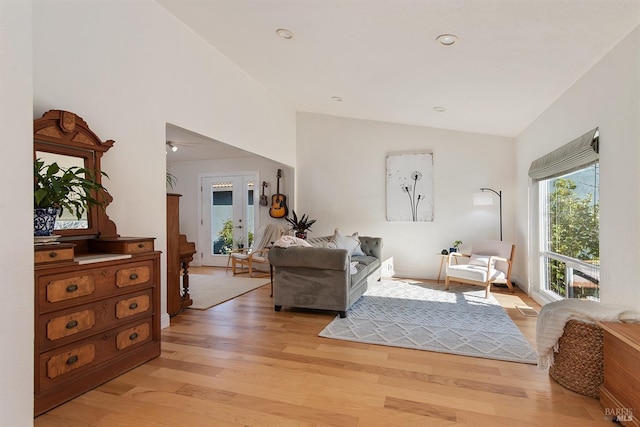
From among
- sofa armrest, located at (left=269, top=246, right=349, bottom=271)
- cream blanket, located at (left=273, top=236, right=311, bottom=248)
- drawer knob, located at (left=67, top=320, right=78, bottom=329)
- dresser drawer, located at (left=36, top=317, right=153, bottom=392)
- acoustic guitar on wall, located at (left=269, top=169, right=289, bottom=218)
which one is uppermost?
acoustic guitar on wall, located at (left=269, top=169, right=289, bottom=218)

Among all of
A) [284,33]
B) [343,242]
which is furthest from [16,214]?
[343,242]

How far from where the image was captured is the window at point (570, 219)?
2.88 metres

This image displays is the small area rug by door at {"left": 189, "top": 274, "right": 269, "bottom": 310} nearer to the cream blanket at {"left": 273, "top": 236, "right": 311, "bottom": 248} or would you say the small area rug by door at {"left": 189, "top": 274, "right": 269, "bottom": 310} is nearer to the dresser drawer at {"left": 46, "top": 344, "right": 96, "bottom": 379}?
the cream blanket at {"left": 273, "top": 236, "right": 311, "bottom": 248}

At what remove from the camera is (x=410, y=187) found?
575cm

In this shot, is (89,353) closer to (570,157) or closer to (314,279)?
(314,279)

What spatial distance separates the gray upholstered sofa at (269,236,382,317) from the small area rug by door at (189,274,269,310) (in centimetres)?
101

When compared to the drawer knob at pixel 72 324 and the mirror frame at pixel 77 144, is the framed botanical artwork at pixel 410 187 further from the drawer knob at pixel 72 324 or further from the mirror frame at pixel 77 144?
the drawer knob at pixel 72 324

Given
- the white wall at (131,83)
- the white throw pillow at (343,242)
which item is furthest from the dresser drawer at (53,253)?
the white throw pillow at (343,242)

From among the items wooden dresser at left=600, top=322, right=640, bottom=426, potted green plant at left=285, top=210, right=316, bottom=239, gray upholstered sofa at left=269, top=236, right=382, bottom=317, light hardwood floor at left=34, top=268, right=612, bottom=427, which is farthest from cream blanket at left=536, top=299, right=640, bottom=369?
potted green plant at left=285, top=210, right=316, bottom=239

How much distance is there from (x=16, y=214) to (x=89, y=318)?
3.51 ft

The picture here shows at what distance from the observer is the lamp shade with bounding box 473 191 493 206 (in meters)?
5.04

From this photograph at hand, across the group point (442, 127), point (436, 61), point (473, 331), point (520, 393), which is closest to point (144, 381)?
point (520, 393)

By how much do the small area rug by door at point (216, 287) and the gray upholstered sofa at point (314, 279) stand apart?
3.32 feet

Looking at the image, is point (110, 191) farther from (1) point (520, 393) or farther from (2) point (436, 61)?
(1) point (520, 393)
